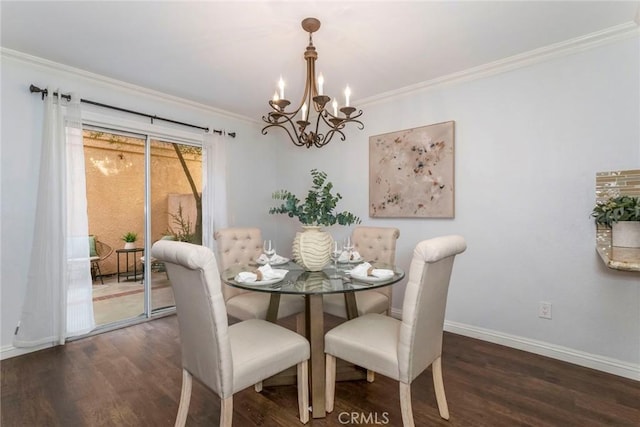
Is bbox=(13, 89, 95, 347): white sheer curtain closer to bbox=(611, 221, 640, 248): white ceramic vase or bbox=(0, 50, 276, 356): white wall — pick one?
bbox=(0, 50, 276, 356): white wall

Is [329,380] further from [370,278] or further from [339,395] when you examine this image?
[370,278]

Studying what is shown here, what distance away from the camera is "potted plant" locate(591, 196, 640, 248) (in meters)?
1.98

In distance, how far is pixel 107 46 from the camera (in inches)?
93.4

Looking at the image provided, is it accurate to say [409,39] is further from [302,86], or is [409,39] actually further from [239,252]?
[239,252]

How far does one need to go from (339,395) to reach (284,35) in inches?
97.1

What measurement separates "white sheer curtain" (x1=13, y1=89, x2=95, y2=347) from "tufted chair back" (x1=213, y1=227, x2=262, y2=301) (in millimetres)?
1244

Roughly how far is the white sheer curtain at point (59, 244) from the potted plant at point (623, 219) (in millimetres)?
4086

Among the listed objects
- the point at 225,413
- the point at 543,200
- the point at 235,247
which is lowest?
the point at 225,413

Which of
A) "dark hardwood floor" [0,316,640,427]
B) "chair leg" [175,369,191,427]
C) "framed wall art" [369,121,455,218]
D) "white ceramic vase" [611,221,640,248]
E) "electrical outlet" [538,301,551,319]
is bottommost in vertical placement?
"dark hardwood floor" [0,316,640,427]

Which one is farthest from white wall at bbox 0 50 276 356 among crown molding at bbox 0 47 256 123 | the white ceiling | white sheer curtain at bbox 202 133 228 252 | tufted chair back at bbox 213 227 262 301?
tufted chair back at bbox 213 227 262 301

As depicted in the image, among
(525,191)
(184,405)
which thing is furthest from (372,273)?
(525,191)

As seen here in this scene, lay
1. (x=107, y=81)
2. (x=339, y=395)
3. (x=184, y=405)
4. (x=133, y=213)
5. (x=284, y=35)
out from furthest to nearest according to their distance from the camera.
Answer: (x=133, y=213)
(x=107, y=81)
(x=284, y=35)
(x=339, y=395)
(x=184, y=405)

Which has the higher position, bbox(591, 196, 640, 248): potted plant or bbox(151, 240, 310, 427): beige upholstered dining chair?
bbox(591, 196, 640, 248): potted plant

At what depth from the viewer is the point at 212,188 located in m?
3.76
